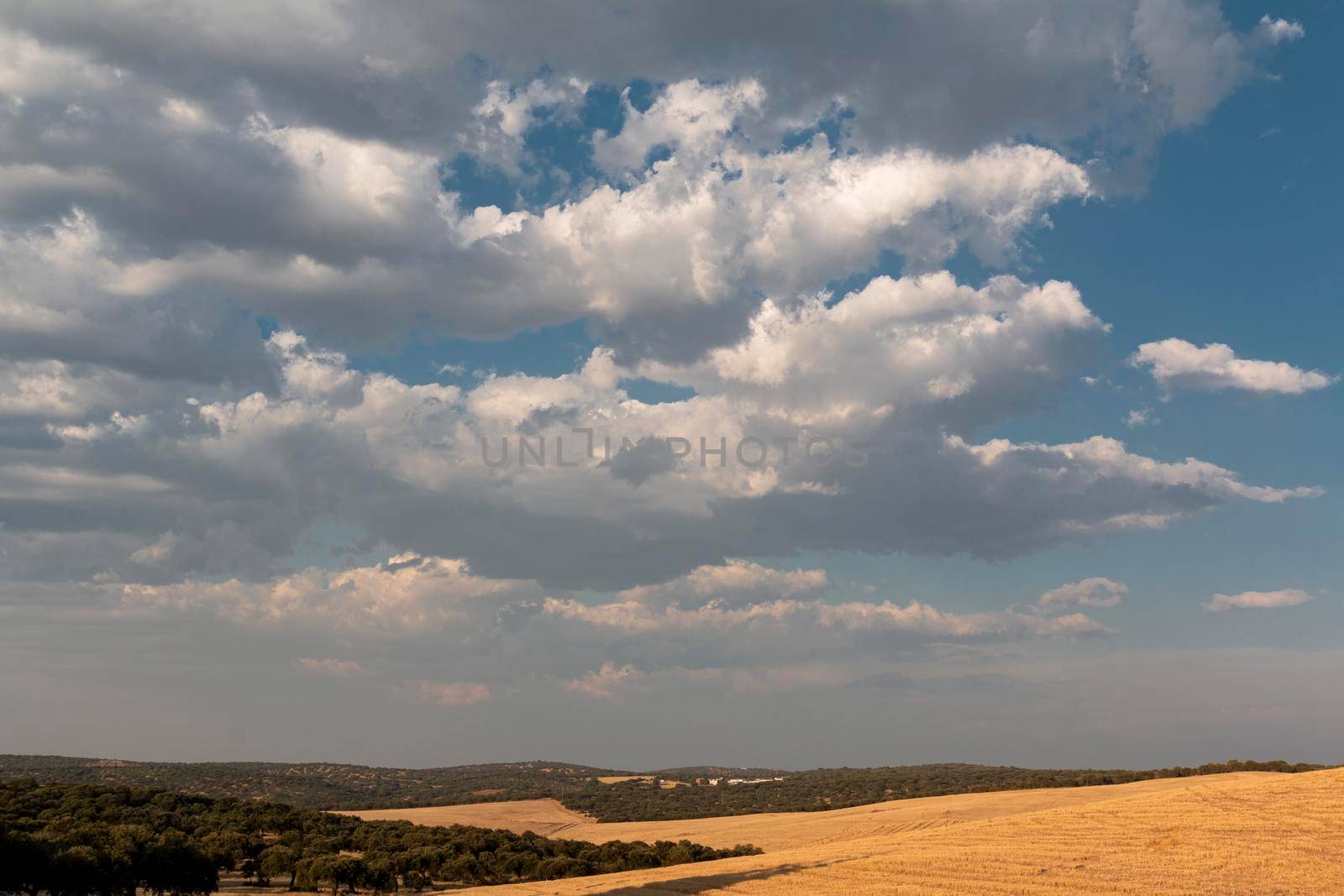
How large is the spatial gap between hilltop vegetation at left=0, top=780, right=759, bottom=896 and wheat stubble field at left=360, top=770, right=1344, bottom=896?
12.7 metres

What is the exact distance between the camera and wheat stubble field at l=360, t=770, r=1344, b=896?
128ft

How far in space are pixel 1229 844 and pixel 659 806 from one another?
11096 centimetres

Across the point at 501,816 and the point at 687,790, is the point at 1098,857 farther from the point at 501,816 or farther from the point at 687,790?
the point at 687,790

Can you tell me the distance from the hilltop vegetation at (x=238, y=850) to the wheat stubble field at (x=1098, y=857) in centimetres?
1271

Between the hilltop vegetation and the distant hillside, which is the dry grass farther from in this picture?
the hilltop vegetation

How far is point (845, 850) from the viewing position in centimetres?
5753

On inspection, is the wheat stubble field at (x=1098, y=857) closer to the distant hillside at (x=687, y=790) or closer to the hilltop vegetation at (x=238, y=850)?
the hilltop vegetation at (x=238, y=850)

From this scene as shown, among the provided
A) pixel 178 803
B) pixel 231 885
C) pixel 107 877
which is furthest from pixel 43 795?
pixel 107 877

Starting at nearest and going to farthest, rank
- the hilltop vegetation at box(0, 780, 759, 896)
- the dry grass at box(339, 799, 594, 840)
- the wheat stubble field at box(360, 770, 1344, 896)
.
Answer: the wheat stubble field at box(360, 770, 1344, 896) < the hilltop vegetation at box(0, 780, 759, 896) < the dry grass at box(339, 799, 594, 840)

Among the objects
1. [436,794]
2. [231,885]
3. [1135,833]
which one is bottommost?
[436,794]

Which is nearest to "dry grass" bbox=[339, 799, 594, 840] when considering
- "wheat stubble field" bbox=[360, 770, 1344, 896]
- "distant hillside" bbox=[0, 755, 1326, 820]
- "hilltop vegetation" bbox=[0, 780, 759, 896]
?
"distant hillside" bbox=[0, 755, 1326, 820]

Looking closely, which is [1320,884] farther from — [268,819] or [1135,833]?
[268,819]

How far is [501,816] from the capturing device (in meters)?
137

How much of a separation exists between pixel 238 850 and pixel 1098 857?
57.4m
